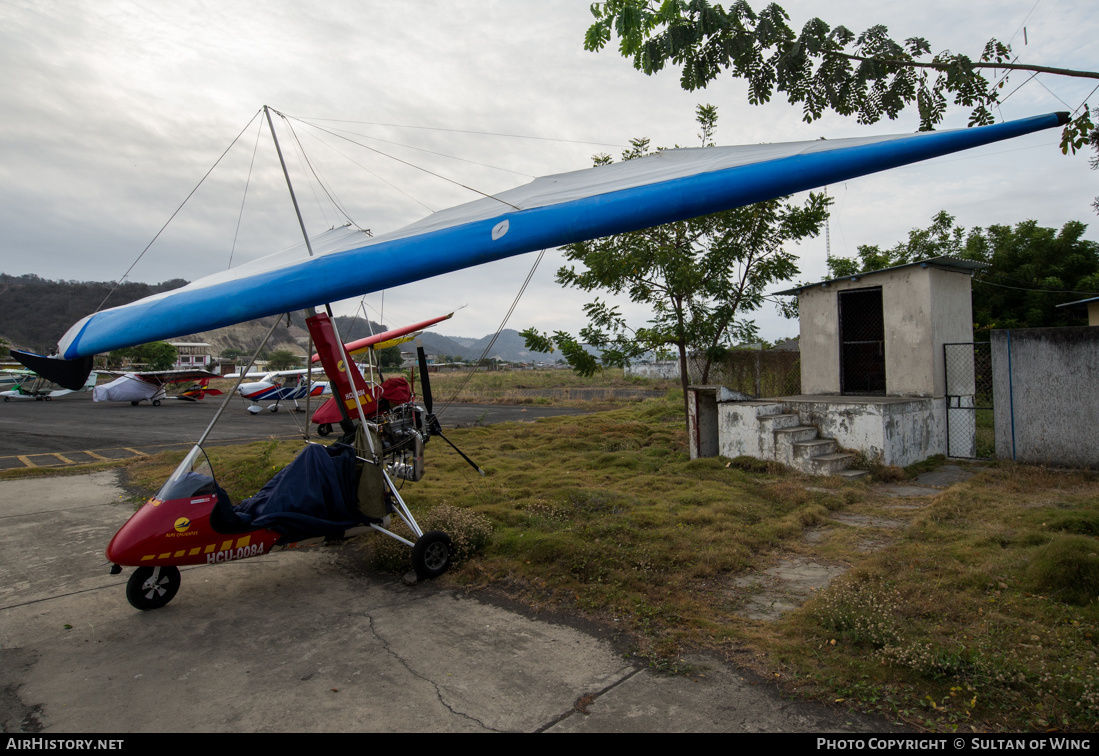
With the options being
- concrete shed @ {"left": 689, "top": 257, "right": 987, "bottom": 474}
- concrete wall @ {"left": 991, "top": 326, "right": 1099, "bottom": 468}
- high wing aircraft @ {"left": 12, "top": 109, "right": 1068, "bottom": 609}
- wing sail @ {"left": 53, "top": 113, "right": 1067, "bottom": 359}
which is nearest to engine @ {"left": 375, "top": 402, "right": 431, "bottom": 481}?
high wing aircraft @ {"left": 12, "top": 109, "right": 1068, "bottom": 609}

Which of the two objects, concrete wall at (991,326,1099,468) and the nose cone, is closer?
the nose cone

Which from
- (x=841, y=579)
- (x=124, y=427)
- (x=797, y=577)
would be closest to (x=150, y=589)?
(x=797, y=577)

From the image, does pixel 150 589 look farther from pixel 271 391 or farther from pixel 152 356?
pixel 152 356

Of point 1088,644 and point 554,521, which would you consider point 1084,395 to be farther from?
point 554,521

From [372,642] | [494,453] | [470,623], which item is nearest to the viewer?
[372,642]

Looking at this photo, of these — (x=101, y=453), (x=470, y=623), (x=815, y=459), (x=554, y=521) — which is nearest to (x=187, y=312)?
(x=470, y=623)

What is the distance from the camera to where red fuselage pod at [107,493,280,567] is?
437 cm

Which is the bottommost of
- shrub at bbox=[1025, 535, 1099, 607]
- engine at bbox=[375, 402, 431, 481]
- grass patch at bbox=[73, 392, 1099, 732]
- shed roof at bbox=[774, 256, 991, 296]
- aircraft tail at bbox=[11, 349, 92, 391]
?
grass patch at bbox=[73, 392, 1099, 732]

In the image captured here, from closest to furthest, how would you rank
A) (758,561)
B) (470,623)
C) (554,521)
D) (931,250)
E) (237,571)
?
(470,623) < (758,561) < (237,571) < (554,521) < (931,250)

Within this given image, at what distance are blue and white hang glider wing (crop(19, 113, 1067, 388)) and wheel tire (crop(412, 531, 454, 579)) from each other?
235 cm

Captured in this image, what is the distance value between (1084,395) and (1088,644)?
7.20 metres

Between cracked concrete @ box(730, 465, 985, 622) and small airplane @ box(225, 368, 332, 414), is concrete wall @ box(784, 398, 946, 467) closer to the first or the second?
cracked concrete @ box(730, 465, 985, 622)

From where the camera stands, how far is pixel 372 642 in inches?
161

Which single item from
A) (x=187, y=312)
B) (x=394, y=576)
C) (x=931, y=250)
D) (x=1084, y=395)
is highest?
(x=931, y=250)
